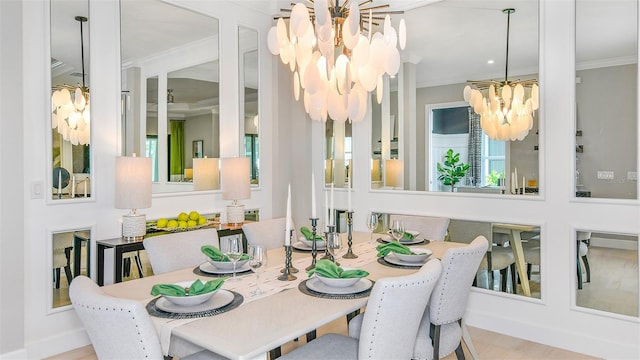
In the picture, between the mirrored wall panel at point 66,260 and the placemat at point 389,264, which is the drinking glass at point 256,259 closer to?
the placemat at point 389,264

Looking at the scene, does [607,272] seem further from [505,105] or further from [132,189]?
[132,189]

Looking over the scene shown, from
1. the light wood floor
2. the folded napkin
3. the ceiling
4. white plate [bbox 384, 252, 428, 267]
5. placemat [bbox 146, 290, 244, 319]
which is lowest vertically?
the light wood floor

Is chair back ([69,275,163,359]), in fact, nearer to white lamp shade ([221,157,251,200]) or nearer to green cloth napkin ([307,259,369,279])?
green cloth napkin ([307,259,369,279])

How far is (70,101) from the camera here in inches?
120

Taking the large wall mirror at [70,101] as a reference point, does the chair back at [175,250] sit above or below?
below

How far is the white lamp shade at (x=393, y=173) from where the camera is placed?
13.1ft

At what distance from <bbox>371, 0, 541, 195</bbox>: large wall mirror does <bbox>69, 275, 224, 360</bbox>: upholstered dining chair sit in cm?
280

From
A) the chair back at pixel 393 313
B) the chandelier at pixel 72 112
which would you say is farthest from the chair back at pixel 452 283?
the chandelier at pixel 72 112

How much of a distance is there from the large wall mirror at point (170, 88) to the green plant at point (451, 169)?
6.54ft

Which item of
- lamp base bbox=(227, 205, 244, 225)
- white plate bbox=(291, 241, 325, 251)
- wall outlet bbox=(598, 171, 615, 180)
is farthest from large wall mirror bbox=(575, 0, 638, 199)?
lamp base bbox=(227, 205, 244, 225)

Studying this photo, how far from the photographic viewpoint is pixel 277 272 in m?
2.14

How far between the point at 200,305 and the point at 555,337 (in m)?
2.59

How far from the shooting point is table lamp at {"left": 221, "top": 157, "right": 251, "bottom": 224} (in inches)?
150

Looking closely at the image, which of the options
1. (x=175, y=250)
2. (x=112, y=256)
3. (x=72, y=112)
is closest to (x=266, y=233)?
(x=175, y=250)
